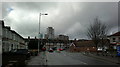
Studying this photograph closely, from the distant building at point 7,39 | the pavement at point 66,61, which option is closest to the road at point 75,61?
the pavement at point 66,61

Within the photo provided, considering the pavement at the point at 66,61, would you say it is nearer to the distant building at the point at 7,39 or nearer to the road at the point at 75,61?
the road at the point at 75,61

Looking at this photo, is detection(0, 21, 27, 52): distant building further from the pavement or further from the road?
the road

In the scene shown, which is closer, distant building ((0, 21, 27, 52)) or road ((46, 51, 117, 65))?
road ((46, 51, 117, 65))

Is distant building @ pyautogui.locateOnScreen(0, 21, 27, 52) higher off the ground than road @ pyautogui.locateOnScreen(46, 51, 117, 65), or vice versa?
distant building @ pyautogui.locateOnScreen(0, 21, 27, 52)

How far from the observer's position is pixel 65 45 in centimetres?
11912

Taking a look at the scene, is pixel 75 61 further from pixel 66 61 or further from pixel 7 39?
pixel 7 39

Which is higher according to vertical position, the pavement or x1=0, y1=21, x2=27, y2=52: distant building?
x1=0, y1=21, x2=27, y2=52: distant building

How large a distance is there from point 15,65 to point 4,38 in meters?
23.1

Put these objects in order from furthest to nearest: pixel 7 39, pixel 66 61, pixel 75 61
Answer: pixel 7 39
pixel 75 61
pixel 66 61

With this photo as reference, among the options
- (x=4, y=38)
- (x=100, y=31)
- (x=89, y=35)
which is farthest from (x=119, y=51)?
(x=4, y=38)

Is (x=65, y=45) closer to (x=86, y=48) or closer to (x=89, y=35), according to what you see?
(x=86, y=48)

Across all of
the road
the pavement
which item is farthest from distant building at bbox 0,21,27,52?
the road

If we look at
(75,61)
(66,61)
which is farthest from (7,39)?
(75,61)

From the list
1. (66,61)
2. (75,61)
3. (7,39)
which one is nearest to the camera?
(66,61)
